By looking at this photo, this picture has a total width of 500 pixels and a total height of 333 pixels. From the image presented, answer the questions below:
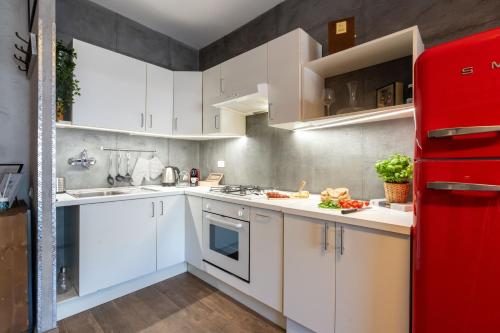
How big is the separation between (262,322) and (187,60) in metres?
3.05

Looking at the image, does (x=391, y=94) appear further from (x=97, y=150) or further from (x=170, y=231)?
(x=97, y=150)

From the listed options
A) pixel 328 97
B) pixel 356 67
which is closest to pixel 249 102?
pixel 328 97

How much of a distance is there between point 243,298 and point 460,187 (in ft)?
5.69

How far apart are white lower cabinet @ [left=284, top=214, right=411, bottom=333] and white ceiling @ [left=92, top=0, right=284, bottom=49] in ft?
7.06

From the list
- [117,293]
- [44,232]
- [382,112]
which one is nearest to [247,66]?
[382,112]

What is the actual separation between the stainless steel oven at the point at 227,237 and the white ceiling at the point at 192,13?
1927 mm

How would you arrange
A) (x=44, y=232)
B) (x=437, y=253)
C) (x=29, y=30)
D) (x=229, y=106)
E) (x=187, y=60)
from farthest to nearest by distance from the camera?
1. (x=187, y=60)
2. (x=229, y=106)
3. (x=29, y=30)
4. (x=44, y=232)
5. (x=437, y=253)

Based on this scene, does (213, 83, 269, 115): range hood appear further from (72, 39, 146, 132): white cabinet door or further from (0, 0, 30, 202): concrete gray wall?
(0, 0, 30, 202): concrete gray wall

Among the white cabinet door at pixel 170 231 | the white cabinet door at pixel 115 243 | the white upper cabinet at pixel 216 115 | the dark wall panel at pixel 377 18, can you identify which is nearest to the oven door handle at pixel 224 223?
the white cabinet door at pixel 170 231

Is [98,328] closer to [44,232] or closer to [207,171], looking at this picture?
[44,232]

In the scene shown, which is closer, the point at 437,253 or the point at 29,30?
the point at 437,253

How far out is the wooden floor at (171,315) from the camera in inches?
67.4

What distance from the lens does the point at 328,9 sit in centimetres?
204

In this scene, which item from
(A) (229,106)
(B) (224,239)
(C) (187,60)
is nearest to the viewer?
(B) (224,239)
